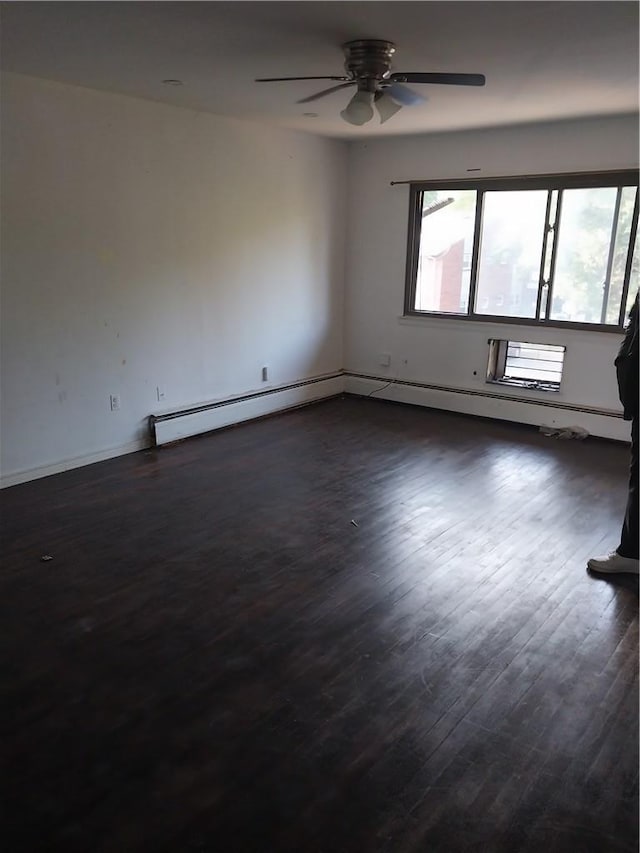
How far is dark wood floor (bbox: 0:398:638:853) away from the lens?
183 cm

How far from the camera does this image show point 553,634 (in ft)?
8.89

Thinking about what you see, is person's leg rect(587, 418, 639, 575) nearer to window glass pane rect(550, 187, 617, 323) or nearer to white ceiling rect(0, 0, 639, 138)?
white ceiling rect(0, 0, 639, 138)

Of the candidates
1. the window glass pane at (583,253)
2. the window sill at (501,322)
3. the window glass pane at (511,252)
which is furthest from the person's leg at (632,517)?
the window glass pane at (511,252)

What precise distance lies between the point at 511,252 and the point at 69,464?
4.03 metres

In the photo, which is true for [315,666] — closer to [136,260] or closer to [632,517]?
[632,517]

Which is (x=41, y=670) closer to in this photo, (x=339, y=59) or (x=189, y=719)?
(x=189, y=719)

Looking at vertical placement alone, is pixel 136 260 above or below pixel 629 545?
above

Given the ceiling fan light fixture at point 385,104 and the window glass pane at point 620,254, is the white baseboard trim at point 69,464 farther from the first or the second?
the window glass pane at point 620,254

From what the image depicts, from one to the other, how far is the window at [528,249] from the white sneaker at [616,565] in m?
2.61

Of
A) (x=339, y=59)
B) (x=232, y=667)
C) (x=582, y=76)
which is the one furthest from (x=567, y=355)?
(x=232, y=667)

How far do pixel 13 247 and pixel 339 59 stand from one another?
7.19 feet

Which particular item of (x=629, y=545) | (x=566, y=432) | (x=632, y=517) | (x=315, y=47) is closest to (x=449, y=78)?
(x=315, y=47)

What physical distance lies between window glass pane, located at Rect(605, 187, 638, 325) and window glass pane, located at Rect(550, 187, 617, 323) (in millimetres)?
67

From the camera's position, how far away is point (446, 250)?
6.05m
